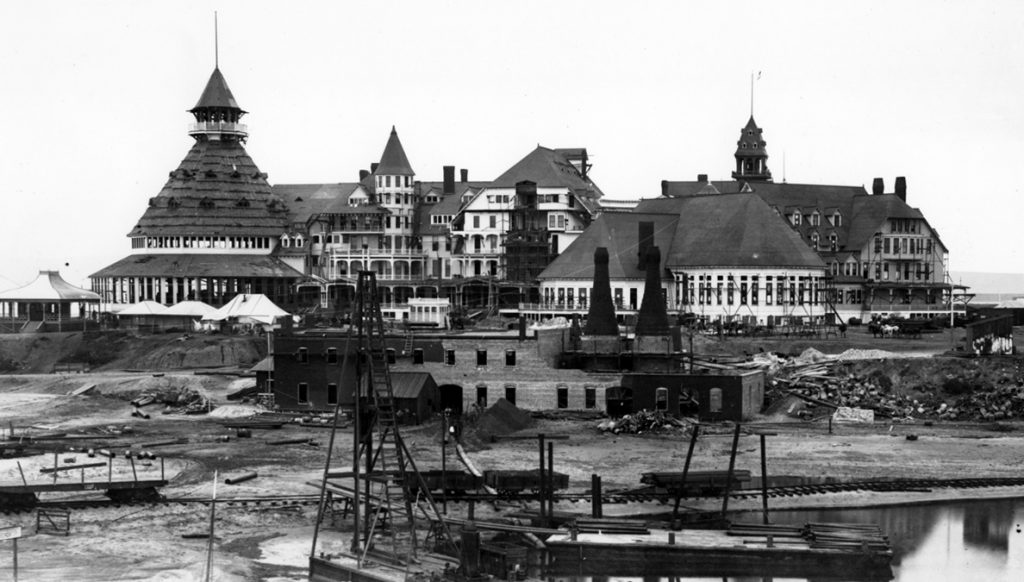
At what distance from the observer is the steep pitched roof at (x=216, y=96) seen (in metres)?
120

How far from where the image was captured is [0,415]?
7512 centimetres

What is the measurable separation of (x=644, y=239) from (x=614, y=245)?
400 centimetres

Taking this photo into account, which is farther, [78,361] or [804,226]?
[804,226]

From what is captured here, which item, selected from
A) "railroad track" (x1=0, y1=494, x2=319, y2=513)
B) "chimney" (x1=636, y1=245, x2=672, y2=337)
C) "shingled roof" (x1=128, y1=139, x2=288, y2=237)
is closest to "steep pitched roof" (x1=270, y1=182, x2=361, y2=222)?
"shingled roof" (x1=128, y1=139, x2=288, y2=237)

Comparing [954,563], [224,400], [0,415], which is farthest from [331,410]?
[954,563]

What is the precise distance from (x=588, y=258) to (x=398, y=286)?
2197cm

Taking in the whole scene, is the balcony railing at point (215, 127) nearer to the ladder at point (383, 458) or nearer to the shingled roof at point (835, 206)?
the shingled roof at point (835, 206)

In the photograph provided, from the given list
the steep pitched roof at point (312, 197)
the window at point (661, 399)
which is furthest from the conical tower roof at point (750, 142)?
the window at point (661, 399)

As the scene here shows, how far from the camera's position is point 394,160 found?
121062 millimetres

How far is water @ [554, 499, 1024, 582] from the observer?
42.2 metres

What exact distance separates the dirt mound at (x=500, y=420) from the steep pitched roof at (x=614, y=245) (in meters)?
28.8

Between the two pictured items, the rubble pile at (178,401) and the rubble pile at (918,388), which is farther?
the rubble pile at (178,401)

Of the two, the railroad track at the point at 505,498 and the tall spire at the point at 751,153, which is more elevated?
the tall spire at the point at 751,153

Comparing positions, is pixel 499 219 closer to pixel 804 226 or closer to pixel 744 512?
pixel 804 226
